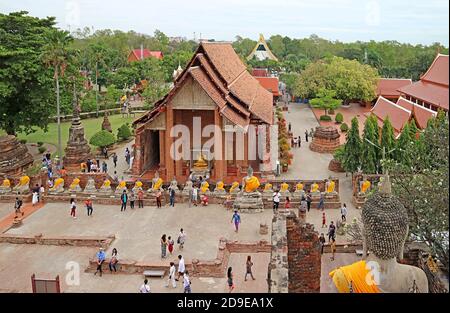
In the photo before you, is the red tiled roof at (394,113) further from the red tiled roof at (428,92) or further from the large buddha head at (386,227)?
the large buddha head at (386,227)

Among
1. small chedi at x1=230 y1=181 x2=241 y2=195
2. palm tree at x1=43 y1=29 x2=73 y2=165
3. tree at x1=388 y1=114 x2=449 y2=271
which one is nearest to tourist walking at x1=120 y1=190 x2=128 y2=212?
small chedi at x1=230 y1=181 x2=241 y2=195

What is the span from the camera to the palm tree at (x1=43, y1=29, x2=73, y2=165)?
108ft

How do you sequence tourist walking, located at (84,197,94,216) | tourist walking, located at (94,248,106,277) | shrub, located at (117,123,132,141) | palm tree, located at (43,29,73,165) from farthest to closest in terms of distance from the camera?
shrub, located at (117,123,132,141)
palm tree, located at (43,29,73,165)
tourist walking, located at (84,197,94,216)
tourist walking, located at (94,248,106,277)

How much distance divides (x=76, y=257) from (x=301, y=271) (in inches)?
407

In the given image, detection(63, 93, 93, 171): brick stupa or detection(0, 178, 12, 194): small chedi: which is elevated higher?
detection(63, 93, 93, 171): brick stupa

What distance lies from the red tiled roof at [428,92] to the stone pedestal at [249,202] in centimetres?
2212

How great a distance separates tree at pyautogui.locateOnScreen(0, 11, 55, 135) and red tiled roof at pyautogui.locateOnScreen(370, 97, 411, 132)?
2460 cm

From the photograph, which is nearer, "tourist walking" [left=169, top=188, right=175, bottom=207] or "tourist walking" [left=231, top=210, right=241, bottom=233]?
"tourist walking" [left=231, top=210, right=241, bottom=233]

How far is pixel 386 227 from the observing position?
9.40 meters

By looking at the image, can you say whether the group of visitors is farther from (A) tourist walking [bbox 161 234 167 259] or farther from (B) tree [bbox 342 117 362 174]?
(B) tree [bbox 342 117 362 174]

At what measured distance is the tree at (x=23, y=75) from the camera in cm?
3372

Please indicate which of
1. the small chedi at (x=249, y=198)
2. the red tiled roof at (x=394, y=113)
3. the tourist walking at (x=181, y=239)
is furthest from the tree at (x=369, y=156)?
the tourist walking at (x=181, y=239)
